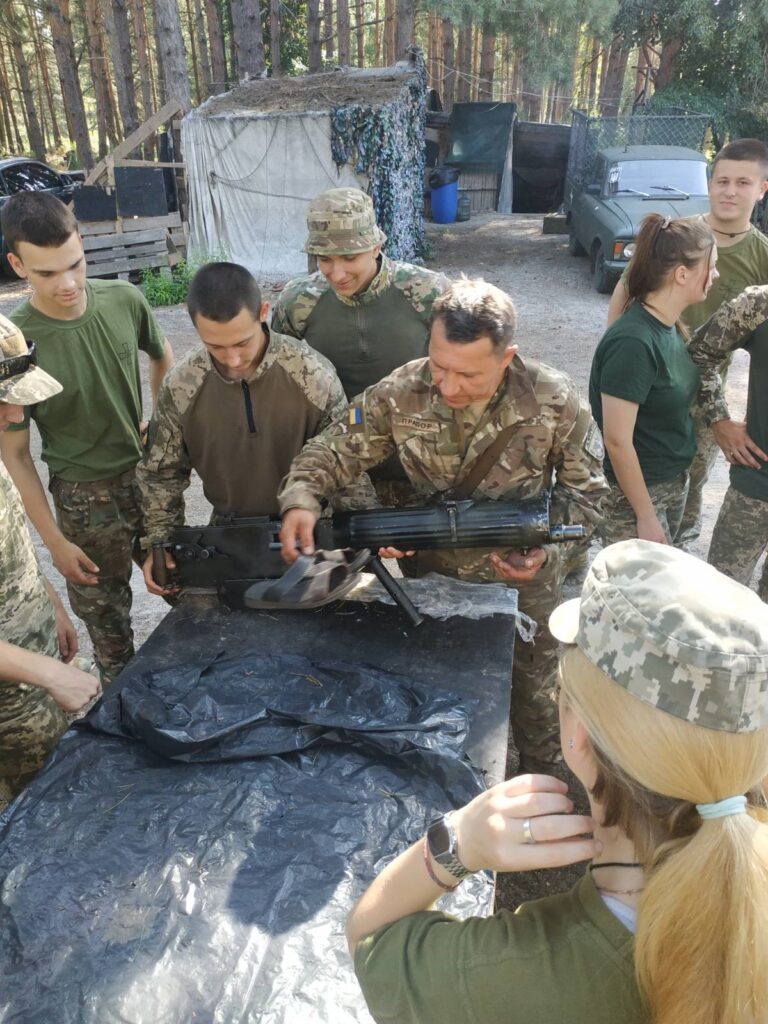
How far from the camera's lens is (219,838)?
170cm

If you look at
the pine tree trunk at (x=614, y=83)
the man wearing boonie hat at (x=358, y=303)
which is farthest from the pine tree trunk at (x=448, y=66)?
the man wearing boonie hat at (x=358, y=303)

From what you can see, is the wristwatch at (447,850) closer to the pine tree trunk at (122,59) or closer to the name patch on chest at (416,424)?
the name patch on chest at (416,424)

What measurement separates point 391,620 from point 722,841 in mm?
1690

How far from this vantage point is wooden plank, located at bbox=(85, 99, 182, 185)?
11008 mm

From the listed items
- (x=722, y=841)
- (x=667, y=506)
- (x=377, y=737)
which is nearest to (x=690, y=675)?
(x=722, y=841)

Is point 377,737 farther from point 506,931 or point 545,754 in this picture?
point 545,754

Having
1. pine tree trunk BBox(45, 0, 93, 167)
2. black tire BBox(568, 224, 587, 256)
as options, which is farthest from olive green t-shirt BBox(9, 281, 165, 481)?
pine tree trunk BBox(45, 0, 93, 167)

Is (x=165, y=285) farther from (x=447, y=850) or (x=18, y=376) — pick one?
(x=447, y=850)

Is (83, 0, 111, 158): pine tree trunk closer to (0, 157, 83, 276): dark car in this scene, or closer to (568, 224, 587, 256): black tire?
(0, 157, 83, 276): dark car

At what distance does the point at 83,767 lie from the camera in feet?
6.19

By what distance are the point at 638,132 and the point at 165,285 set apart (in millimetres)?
8025

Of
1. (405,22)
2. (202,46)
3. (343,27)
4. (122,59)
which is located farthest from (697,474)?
(202,46)

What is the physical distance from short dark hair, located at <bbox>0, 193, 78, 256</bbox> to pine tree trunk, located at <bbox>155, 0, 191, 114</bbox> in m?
10.7

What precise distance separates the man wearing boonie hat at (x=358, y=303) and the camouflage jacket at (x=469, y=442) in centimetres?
57
